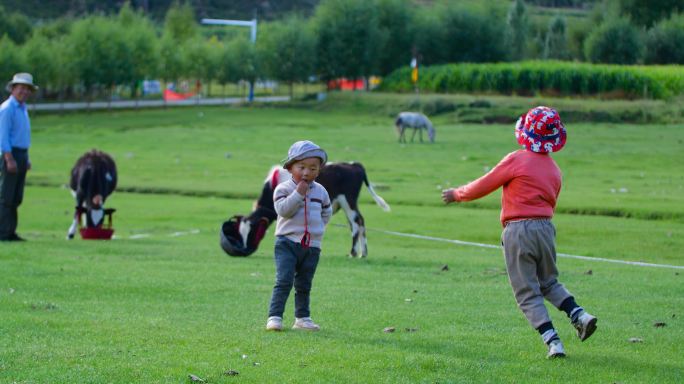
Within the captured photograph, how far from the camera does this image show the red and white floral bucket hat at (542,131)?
8188mm

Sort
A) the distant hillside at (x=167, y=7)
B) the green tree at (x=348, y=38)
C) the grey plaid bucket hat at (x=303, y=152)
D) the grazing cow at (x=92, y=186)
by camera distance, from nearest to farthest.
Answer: the grey plaid bucket hat at (x=303, y=152), the grazing cow at (x=92, y=186), the green tree at (x=348, y=38), the distant hillside at (x=167, y=7)

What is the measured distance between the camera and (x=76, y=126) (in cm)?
5900

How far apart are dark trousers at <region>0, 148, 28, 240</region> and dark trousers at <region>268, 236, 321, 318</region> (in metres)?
8.71

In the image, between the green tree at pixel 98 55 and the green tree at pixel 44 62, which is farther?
the green tree at pixel 98 55

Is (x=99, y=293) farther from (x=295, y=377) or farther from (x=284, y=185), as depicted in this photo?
(x=295, y=377)

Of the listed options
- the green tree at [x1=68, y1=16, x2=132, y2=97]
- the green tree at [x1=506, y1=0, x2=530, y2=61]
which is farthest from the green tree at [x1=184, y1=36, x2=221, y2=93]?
the green tree at [x1=506, y1=0, x2=530, y2=61]

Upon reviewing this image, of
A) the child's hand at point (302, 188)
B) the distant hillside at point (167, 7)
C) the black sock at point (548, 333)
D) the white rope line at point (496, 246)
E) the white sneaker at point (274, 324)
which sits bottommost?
the white rope line at point (496, 246)

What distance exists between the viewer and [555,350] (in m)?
7.90

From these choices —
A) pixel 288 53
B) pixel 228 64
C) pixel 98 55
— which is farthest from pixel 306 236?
pixel 228 64

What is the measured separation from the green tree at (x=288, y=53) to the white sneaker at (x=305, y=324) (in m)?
74.3

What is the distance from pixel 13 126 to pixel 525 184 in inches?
412

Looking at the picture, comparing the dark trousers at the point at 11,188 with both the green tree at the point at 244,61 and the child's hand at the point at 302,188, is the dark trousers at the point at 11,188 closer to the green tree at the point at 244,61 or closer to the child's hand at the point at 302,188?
the child's hand at the point at 302,188

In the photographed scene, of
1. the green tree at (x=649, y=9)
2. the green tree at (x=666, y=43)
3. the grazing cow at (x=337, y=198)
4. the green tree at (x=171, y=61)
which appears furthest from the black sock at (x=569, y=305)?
the green tree at (x=171, y=61)

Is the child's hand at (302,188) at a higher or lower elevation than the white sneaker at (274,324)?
higher
